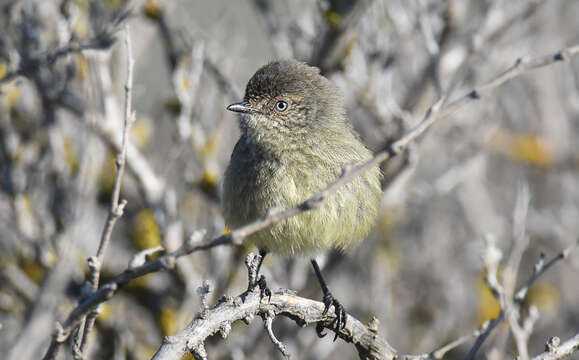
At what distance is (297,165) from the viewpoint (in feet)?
12.5

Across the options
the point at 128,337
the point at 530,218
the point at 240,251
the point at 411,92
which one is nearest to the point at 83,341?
the point at 128,337

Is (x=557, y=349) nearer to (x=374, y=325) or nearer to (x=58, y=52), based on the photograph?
(x=374, y=325)

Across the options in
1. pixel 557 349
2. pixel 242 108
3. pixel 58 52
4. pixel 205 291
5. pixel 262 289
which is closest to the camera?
pixel 205 291

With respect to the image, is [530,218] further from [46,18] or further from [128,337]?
[46,18]

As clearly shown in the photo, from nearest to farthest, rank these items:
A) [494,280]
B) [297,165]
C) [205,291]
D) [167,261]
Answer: [167,261], [205,291], [494,280], [297,165]

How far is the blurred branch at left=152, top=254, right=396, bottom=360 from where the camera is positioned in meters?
2.35

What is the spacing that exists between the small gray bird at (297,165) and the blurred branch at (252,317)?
0.50 feet

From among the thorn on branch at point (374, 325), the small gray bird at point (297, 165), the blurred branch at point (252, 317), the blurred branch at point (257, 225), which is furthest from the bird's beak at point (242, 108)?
the blurred branch at point (257, 225)

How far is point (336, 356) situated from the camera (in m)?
6.70

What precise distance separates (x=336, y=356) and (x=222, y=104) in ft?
9.24

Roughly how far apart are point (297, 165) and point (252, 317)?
3.84ft

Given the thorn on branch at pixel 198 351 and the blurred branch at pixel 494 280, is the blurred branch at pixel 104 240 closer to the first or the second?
the thorn on branch at pixel 198 351

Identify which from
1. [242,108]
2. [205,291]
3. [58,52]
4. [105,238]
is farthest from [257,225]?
[242,108]

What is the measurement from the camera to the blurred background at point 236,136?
4934 mm
